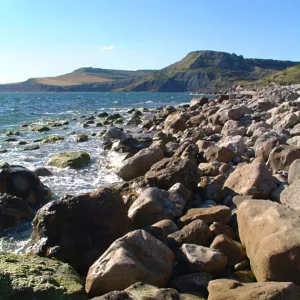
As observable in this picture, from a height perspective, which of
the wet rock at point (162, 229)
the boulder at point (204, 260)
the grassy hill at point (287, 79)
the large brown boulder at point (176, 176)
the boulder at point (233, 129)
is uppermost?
the grassy hill at point (287, 79)

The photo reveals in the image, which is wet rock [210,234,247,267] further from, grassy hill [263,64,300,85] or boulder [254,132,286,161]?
grassy hill [263,64,300,85]

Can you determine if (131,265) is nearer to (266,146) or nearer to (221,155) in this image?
(221,155)

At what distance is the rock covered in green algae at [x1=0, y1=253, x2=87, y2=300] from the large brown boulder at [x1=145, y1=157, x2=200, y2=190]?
4921mm

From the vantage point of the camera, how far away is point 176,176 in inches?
383

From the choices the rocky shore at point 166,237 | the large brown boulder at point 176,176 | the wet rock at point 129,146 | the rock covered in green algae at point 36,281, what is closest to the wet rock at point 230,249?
the rocky shore at point 166,237

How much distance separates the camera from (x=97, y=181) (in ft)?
40.9

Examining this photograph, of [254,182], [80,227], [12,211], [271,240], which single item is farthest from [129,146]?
[271,240]

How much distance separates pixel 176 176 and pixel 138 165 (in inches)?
115

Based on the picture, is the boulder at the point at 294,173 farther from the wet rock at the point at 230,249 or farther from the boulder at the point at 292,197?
the wet rock at the point at 230,249

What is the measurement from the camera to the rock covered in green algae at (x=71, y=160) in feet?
47.2

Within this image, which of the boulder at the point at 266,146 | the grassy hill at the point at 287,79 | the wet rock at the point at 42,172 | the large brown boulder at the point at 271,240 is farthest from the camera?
the grassy hill at the point at 287,79

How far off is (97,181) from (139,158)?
64.6 inches

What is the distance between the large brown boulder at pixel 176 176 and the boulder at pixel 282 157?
2.36 meters

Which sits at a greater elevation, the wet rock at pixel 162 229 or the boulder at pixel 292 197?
the boulder at pixel 292 197
